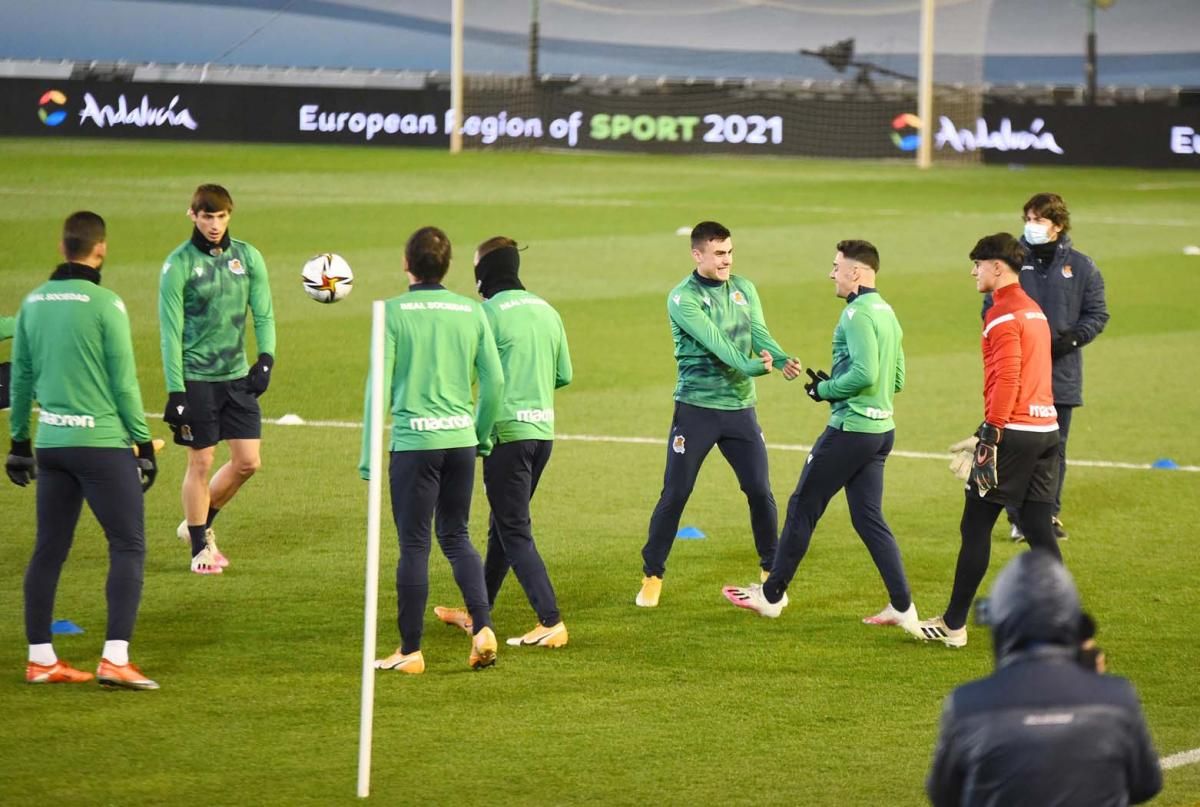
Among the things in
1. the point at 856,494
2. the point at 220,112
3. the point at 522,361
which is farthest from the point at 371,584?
the point at 220,112

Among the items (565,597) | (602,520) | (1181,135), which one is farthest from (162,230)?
(1181,135)

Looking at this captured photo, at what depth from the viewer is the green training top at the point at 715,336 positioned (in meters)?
9.20

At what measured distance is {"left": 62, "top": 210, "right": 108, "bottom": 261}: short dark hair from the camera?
7.57m

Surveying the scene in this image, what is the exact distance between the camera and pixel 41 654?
7863 mm

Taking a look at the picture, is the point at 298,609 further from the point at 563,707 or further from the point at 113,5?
the point at 113,5

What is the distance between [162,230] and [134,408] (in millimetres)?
18291

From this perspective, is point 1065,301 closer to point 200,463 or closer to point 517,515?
point 517,515

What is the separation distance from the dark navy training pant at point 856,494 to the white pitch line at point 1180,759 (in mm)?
1952

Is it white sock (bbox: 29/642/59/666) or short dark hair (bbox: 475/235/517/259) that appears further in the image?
short dark hair (bbox: 475/235/517/259)

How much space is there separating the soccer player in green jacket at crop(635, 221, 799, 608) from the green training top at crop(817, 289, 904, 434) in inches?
19.0

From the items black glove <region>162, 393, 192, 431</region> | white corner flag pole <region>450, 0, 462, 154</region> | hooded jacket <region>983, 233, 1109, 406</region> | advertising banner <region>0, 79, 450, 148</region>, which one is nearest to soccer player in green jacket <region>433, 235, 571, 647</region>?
black glove <region>162, 393, 192, 431</region>

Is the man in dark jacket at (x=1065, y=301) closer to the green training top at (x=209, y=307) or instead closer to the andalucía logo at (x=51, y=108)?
the green training top at (x=209, y=307)

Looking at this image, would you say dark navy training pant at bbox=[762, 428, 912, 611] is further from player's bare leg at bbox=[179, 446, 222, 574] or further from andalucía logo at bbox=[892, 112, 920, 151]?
andalucía logo at bbox=[892, 112, 920, 151]

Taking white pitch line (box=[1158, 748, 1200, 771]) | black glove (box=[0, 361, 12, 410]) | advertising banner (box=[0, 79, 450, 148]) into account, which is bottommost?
white pitch line (box=[1158, 748, 1200, 771])
